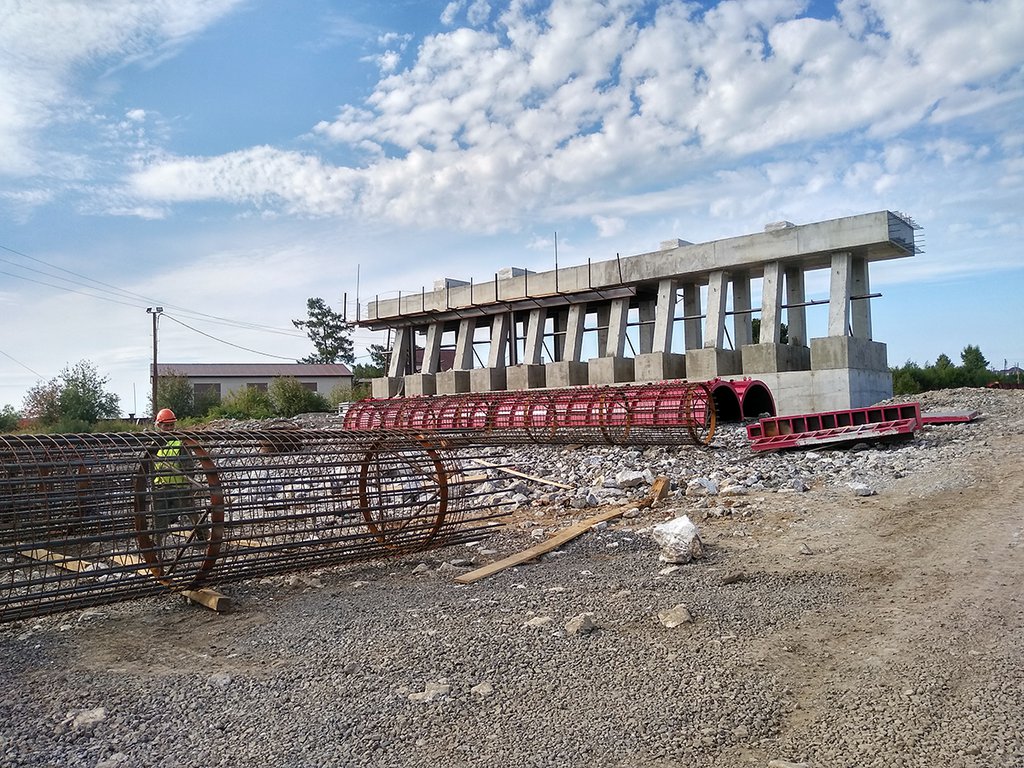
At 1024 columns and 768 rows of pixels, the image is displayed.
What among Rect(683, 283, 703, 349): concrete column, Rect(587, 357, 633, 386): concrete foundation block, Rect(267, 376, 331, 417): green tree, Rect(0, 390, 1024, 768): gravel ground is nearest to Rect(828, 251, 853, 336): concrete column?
Rect(683, 283, 703, 349): concrete column

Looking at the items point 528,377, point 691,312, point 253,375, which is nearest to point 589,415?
point 691,312

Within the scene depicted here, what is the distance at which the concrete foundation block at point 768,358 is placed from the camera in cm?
2236

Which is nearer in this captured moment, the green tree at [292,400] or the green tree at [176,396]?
the green tree at [292,400]

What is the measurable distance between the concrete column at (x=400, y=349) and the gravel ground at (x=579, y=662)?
2775 centimetres

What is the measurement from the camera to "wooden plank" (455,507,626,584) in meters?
7.07

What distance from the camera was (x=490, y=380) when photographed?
30.3m

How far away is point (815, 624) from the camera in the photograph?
5.31 m

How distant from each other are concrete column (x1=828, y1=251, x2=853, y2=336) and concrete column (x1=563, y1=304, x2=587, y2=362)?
362 inches

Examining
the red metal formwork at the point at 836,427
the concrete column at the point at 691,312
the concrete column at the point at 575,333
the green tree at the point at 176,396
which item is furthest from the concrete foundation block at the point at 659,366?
the green tree at the point at 176,396

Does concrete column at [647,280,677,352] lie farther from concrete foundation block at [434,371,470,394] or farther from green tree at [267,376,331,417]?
green tree at [267,376,331,417]

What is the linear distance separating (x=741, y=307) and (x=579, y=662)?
23.1 meters

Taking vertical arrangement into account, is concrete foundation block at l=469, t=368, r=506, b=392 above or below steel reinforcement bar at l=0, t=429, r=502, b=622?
above

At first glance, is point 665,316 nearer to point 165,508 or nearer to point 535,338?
point 535,338

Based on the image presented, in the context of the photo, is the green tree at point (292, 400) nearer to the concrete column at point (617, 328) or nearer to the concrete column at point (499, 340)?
the concrete column at point (499, 340)
